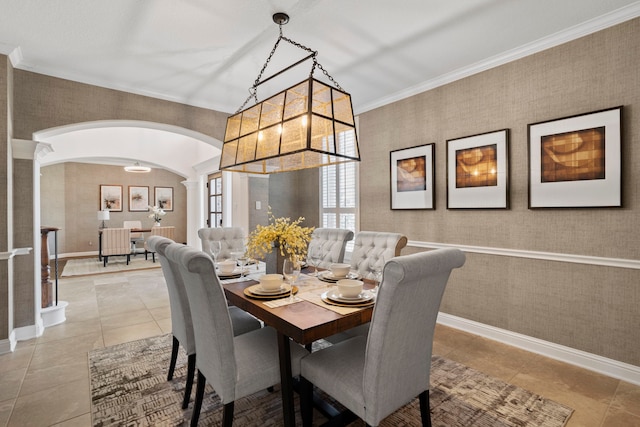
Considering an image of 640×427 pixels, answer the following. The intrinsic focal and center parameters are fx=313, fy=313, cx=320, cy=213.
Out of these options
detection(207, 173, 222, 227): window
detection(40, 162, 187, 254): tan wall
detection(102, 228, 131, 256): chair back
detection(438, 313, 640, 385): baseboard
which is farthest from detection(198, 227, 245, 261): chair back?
detection(40, 162, 187, 254): tan wall

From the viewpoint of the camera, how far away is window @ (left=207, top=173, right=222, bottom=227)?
6.47 metres

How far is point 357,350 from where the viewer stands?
1673 millimetres

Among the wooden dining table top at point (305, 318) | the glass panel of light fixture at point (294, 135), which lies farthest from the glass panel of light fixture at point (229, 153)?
the wooden dining table top at point (305, 318)

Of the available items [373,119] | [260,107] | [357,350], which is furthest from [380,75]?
[357,350]

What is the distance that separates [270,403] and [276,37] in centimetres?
272

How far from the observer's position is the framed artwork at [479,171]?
9.55 ft

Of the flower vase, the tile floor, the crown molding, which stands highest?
the crown molding

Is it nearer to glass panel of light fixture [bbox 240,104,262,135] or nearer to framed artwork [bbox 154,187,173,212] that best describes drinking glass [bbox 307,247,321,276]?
glass panel of light fixture [bbox 240,104,262,135]

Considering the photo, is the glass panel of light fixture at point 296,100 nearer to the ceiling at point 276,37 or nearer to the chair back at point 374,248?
the ceiling at point 276,37

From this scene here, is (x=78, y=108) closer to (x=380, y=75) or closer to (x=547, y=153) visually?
(x=380, y=75)

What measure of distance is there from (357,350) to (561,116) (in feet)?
8.22

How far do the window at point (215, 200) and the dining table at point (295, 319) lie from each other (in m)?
4.88

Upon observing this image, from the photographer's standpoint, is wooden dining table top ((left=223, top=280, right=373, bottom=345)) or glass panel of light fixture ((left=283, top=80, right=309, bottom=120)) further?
glass panel of light fixture ((left=283, top=80, right=309, bottom=120))

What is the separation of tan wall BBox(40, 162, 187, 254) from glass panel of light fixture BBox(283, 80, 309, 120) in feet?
29.1
